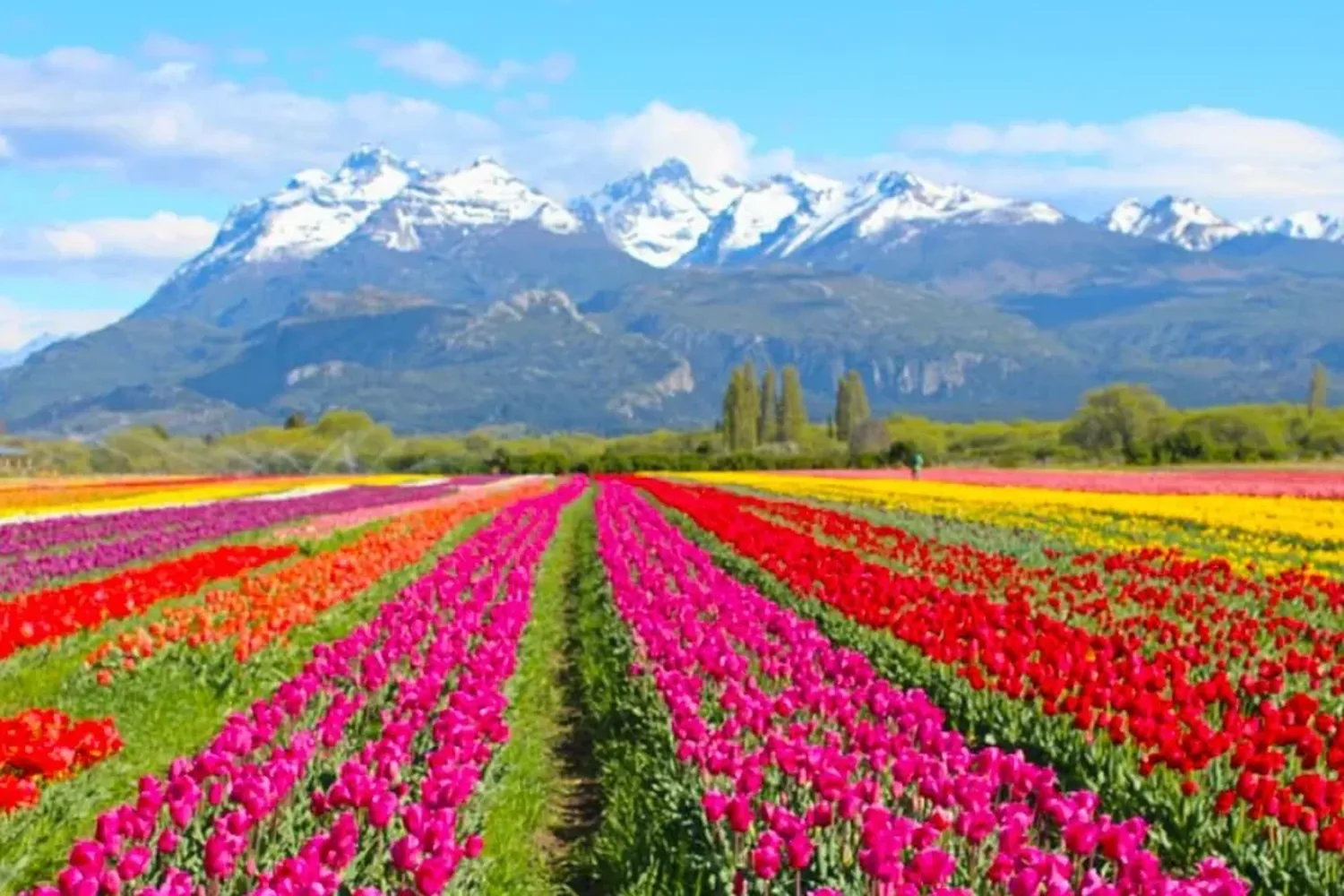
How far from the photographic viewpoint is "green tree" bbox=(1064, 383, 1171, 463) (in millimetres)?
112688

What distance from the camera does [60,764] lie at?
27.0ft

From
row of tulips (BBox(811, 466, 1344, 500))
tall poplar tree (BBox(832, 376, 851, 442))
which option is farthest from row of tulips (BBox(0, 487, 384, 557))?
tall poplar tree (BBox(832, 376, 851, 442))

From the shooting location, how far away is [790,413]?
14550 centimetres

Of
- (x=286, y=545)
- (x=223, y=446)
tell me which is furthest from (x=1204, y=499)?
(x=223, y=446)

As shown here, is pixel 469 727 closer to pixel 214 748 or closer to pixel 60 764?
pixel 214 748

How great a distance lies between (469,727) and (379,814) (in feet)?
3.69

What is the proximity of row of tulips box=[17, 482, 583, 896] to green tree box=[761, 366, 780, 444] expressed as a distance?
421 ft

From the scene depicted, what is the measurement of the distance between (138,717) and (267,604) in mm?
4164

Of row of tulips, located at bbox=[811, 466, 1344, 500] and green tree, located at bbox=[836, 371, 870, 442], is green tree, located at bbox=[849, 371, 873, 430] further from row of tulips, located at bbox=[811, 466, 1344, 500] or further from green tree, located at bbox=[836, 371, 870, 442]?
row of tulips, located at bbox=[811, 466, 1344, 500]

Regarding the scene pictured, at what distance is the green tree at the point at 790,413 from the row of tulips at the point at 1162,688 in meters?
128

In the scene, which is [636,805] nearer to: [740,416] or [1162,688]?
[1162,688]

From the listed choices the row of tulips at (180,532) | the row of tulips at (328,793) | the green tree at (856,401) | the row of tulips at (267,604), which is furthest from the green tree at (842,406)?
the row of tulips at (328,793)

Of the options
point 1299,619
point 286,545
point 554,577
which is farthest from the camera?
point 286,545

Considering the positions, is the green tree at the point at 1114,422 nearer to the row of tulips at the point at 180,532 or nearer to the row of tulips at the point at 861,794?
the row of tulips at the point at 180,532
